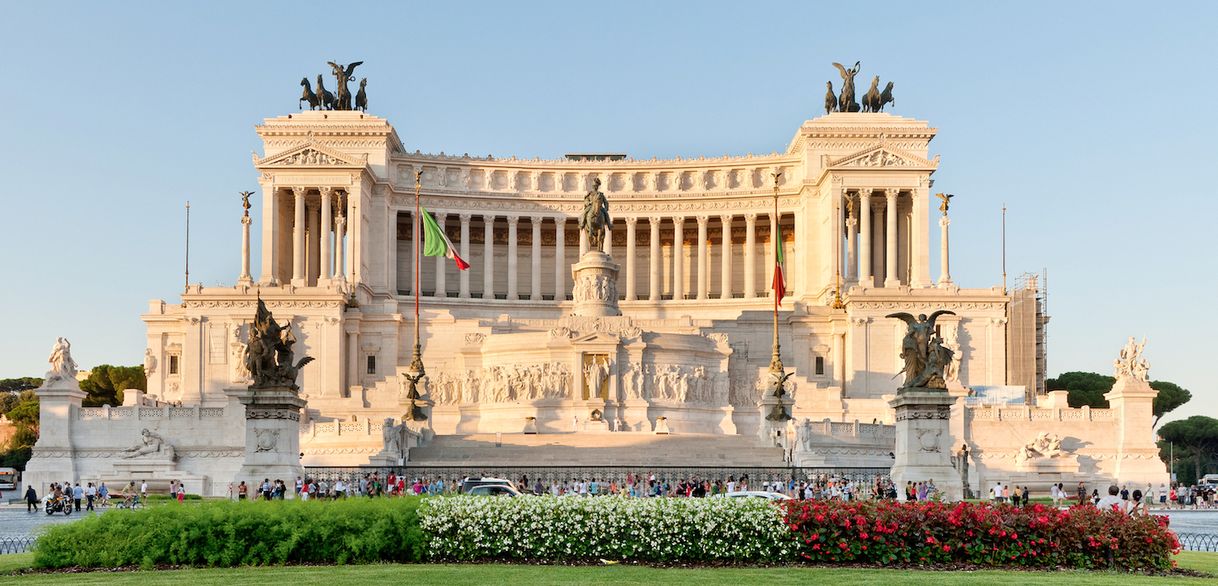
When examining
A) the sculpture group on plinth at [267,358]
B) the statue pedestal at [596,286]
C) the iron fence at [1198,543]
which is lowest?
the iron fence at [1198,543]

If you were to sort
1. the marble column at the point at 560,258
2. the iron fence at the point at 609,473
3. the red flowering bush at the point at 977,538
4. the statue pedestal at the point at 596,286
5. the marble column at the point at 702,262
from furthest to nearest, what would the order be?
the marble column at the point at 560,258 → the marble column at the point at 702,262 → the statue pedestal at the point at 596,286 → the iron fence at the point at 609,473 → the red flowering bush at the point at 977,538

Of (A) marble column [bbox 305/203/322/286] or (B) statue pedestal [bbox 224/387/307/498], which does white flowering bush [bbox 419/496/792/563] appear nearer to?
(B) statue pedestal [bbox 224/387/307/498]

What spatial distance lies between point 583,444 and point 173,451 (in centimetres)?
1824

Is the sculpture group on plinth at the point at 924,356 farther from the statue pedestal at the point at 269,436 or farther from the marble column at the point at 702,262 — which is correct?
the marble column at the point at 702,262

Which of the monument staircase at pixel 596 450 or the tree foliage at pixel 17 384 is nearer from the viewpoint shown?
the monument staircase at pixel 596 450

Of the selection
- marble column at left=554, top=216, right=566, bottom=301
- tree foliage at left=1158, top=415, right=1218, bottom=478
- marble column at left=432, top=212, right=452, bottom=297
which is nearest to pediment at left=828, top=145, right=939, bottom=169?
marble column at left=554, top=216, right=566, bottom=301

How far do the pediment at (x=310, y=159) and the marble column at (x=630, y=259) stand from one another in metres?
20.5

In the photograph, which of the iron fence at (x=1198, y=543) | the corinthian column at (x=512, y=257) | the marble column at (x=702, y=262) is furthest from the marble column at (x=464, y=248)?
the iron fence at (x=1198, y=543)

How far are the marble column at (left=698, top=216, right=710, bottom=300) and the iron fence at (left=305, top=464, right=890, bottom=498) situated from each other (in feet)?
188

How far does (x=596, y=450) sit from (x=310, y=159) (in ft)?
151

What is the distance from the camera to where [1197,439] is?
116812mm

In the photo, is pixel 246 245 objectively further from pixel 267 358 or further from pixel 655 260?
pixel 267 358

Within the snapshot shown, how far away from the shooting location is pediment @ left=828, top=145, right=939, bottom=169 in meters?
98.9

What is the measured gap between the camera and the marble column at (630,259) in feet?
351
